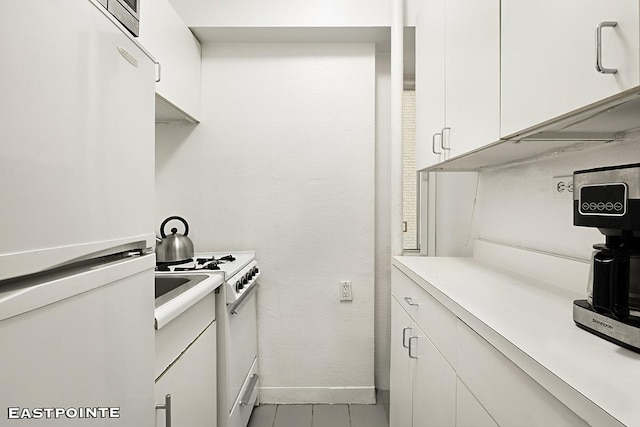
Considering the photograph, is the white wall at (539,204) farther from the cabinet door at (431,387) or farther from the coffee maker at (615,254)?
the cabinet door at (431,387)

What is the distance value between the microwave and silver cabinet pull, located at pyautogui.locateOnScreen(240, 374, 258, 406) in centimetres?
183

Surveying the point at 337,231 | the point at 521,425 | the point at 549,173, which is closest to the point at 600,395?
the point at 521,425

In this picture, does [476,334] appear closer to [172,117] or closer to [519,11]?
[519,11]

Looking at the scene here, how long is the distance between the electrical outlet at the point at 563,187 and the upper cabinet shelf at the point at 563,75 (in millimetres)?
111

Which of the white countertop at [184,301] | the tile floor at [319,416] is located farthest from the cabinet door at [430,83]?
the tile floor at [319,416]

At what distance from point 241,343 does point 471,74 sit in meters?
1.70

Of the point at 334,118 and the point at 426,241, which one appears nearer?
the point at 334,118

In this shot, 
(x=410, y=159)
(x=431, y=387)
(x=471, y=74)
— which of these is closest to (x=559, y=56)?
(x=471, y=74)

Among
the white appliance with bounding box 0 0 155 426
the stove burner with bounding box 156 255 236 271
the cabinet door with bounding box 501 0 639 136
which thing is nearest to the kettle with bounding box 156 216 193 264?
the stove burner with bounding box 156 255 236 271

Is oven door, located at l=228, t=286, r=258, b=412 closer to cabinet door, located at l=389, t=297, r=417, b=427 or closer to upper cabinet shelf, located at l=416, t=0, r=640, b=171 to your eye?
cabinet door, located at l=389, t=297, r=417, b=427

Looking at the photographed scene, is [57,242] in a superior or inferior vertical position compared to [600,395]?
superior

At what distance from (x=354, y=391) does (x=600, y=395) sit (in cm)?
227

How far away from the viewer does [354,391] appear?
261 centimetres

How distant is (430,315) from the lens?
1.34 m
